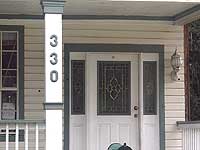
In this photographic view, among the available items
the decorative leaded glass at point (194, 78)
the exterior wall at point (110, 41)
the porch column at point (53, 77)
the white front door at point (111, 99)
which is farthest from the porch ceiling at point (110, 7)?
the decorative leaded glass at point (194, 78)

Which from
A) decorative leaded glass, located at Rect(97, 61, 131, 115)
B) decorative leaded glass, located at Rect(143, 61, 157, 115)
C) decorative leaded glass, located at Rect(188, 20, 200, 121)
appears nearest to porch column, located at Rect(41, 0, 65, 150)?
decorative leaded glass, located at Rect(97, 61, 131, 115)

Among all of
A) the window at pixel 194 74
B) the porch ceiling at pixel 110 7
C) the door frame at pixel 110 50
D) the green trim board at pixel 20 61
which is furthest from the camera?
the window at pixel 194 74

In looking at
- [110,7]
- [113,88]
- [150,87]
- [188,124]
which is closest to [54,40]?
[110,7]

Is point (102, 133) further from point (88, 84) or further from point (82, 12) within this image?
point (82, 12)

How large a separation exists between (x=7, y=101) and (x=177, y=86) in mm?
3319

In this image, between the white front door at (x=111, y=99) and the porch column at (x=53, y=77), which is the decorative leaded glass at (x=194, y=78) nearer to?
the white front door at (x=111, y=99)

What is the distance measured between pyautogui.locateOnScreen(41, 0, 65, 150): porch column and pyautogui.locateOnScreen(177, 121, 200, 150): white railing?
2.99m

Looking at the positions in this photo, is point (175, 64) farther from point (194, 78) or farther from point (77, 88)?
point (194, 78)

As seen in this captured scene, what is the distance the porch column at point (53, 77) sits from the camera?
794 centimetres

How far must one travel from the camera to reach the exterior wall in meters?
10.2

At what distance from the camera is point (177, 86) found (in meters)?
10.7

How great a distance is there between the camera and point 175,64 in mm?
10602

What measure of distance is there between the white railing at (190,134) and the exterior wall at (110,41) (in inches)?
6.3

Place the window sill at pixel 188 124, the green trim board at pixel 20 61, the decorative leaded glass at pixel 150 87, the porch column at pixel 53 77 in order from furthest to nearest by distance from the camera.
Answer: the decorative leaded glass at pixel 150 87 < the green trim board at pixel 20 61 < the window sill at pixel 188 124 < the porch column at pixel 53 77
